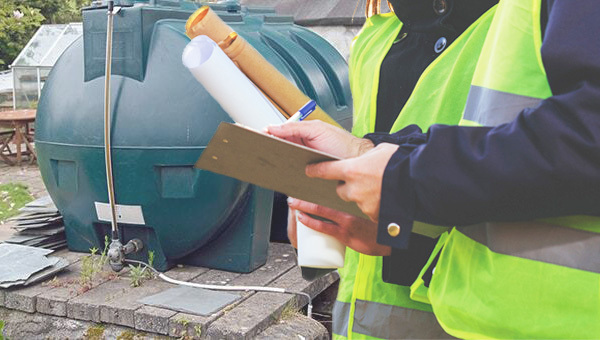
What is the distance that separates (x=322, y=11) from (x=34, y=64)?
5.45m

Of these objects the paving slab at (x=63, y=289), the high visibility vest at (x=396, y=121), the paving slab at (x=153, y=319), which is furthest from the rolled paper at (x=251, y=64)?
the paving slab at (x=63, y=289)

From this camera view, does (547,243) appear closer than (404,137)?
Yes

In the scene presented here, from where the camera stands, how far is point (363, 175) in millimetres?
1101

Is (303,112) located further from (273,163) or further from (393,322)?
(393,322)

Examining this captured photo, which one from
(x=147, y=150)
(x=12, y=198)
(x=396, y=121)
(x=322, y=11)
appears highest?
(x=322, y=11)

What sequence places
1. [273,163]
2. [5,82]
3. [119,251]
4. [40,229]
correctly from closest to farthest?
[273,163] < [119,251] < [40,229] < [5,82]

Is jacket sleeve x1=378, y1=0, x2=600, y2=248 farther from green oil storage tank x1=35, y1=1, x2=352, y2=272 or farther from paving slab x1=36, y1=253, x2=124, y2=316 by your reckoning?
paving slab x1=36, y1=253, x2=124, y2=316

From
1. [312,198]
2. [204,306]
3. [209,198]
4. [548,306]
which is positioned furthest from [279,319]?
[548,306]

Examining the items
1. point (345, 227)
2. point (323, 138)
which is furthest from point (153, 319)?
point (323, 138)

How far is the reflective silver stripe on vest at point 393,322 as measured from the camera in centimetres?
140

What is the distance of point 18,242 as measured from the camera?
4453mm

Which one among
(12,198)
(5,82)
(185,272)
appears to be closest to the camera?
(185,272)

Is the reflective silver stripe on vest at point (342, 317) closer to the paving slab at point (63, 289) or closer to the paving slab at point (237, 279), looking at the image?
the paving slab at point (237, 279)

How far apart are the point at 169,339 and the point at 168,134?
1.11 metres
